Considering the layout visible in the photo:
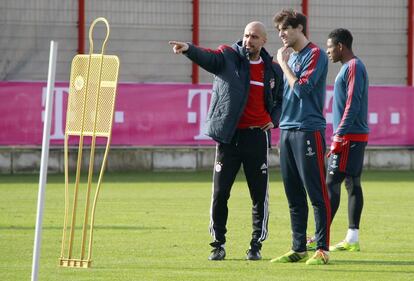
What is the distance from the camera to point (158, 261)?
11.5 metres

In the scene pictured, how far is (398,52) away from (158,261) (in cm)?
1860

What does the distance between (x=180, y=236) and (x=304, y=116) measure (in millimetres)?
2919

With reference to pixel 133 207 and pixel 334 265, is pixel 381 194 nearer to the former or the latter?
pixel 133 207

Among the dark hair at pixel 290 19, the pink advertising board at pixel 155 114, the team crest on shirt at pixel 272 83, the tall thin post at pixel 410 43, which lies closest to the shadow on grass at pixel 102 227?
the team crest on shirt at pixel 272 83

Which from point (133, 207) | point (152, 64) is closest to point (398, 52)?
point (152, 64)

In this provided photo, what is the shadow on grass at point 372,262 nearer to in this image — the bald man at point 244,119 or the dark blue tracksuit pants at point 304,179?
the dark blue tracksuit pants at point 304,179

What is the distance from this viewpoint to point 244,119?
11.8 metres

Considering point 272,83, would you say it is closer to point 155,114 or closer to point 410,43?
point 155,114

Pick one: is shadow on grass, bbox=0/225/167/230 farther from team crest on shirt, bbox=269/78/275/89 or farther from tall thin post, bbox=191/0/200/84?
tall thin post, bbox=191/0/200/84

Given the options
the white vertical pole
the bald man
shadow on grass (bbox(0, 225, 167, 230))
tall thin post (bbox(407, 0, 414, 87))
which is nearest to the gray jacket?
the bald man

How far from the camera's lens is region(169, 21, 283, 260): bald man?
38.1 feet

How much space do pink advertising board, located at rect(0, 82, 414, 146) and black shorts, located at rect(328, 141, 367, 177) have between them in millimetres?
12869

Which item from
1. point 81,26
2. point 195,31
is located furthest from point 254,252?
point 195,31

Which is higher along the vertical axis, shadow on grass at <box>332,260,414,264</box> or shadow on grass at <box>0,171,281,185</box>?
shadow on grass at <box>332,260,414,264</box>
